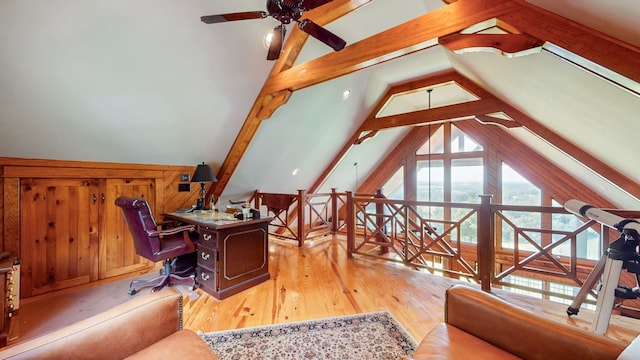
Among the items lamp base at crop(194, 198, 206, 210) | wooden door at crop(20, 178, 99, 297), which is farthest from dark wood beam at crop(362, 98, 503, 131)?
wooden door at crop(20, 178, 99, 297)

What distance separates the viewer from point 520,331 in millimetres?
1174

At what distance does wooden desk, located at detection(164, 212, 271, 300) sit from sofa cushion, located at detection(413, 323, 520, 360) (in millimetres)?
2094

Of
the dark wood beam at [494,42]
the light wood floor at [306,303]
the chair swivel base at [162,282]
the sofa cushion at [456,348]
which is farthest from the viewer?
the chair swivel base at [162,282]

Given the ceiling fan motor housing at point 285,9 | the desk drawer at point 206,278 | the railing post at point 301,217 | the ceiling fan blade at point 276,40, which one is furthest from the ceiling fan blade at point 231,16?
the railing post at point 301,217

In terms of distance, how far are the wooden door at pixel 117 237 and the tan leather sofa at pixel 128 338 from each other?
2.16m

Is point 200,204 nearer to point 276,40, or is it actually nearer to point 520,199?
point 276,40

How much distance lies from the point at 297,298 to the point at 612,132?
346cm

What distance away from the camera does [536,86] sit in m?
2.46

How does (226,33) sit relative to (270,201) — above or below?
above

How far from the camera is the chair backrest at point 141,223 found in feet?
7.76

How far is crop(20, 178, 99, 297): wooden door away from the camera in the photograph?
2.49m

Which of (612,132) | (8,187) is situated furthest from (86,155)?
(612,132)

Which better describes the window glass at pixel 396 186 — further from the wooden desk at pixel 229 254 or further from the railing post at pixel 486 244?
the wooden desk at pixel 229 254

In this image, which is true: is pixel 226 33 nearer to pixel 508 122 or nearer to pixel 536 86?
pixel 536 86
